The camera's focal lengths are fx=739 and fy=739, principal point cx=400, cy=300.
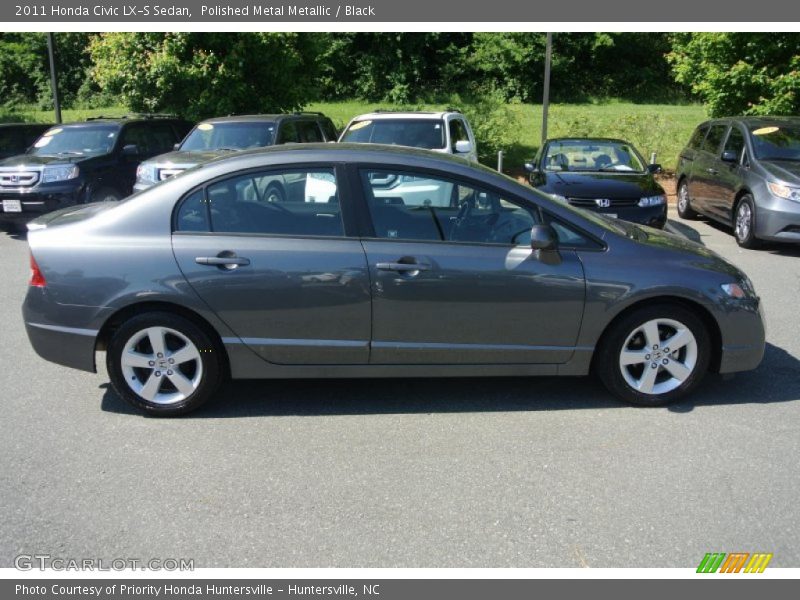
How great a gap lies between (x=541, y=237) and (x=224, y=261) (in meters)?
1.91

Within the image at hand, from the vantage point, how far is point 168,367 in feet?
15.0

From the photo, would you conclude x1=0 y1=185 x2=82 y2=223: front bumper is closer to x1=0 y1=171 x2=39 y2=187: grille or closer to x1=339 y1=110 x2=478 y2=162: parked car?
x1=0 y1=171 x2=39 y2=187: grille

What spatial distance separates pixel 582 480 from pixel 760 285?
212 inches

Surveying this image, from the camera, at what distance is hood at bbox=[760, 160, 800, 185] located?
9.61m

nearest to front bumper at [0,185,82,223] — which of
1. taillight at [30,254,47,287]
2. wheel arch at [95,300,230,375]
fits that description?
taillight at [30,254,47,287]

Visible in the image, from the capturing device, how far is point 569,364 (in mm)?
4688

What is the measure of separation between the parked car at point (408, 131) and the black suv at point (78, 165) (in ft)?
13.0

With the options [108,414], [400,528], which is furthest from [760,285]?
[108,414]

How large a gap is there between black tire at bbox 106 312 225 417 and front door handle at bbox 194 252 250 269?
382 millimetres

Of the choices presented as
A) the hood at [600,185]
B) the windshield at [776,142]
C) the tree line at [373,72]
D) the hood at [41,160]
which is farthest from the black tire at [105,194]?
the windshield at [776,142]

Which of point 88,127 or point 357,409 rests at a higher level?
point 88,127

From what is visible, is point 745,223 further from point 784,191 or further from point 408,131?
point 408,131

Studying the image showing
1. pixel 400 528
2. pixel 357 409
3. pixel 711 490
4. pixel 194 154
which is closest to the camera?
pixel 400 528

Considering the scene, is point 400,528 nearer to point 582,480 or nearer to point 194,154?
point 582,480
